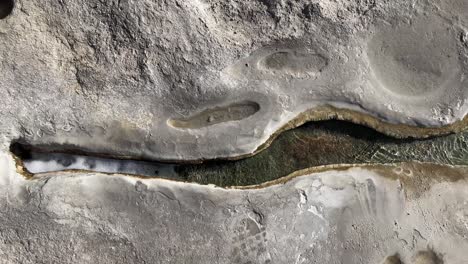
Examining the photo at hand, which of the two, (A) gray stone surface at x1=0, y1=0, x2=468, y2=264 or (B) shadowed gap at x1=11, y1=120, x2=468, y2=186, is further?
(B) shadowed gap at x1=11, y1=120, x2=468, y2=186

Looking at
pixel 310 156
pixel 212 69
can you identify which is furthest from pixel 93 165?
pixel 310 156

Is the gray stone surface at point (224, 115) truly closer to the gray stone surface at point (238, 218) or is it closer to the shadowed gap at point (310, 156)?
the gray stone surface at point (238, 218)

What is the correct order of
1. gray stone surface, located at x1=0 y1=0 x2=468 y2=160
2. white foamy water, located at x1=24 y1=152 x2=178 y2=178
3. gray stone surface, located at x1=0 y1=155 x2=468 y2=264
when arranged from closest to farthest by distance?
gray stone surface, located at x1=0 y1=155 x2=468 y2=264 → gray stone surface, located at x1=0 y1=0 x2=468 y2=160 → white foamy water, located at x1=24 y1=152 x2=178 y2=178

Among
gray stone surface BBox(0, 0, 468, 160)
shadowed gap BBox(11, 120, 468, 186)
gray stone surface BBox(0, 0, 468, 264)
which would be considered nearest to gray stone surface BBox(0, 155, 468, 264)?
gray stone surface BBox(0, 0, 468, 264)

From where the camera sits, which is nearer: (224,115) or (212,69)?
(212,69)

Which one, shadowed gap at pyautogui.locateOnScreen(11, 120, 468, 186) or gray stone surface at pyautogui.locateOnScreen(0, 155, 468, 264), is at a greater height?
shadowed gap at pyautogui.locateOnScreen(11, 120, 468, 186)

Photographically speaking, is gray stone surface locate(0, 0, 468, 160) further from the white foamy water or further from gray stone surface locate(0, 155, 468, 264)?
gray stone surface locate(0, 155, 468, 264)

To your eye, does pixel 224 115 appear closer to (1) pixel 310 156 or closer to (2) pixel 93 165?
(1) pixel 310 156

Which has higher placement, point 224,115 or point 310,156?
point 224,115

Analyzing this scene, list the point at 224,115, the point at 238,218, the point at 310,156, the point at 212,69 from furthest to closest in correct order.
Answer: the point at 310,156 → the point at 224,115 → the point at 212,69 → the point at 238,218

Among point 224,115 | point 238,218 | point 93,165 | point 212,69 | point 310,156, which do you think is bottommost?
point 238,218

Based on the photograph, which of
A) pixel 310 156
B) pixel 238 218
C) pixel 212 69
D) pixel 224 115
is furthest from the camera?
Answer: pixel 310 156
